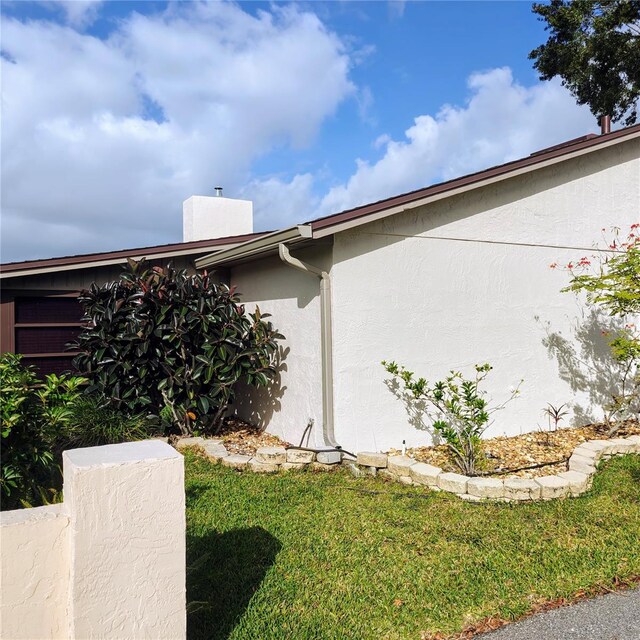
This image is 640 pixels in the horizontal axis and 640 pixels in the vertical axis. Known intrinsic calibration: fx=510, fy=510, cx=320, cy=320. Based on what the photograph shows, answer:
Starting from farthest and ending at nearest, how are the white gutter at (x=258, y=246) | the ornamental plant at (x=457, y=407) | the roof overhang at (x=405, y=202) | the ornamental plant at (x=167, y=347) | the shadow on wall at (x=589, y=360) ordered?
the shadow on wall at (x=589, y=360) < the ornamental plant at (x=167, y=347) < the ornamental plant at (x=457, y=407) < the roof overhang at (x=405, y=202) < the white gutter at (x=258, y=246)

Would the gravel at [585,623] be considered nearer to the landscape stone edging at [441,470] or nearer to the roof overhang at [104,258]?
the landscape stone edging at [441,470]

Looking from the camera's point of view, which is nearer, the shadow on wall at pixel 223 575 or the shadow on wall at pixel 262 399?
the shadow on wall at pixel 223 575

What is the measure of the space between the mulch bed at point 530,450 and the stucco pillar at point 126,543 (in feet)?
13.0

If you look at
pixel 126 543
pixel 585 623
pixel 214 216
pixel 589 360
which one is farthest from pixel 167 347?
pixel 589 360

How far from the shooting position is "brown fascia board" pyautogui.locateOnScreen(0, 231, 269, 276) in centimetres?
671

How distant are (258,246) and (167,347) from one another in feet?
6.08

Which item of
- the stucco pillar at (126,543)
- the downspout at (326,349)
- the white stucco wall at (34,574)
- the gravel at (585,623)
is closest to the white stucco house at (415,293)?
the downspout at (326,349)

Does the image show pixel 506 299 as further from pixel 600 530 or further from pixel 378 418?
pixel 600 530

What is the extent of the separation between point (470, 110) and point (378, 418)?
1374cm

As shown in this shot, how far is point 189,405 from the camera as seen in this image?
6754 millimetres

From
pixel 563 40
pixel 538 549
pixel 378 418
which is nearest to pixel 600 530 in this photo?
pixel 538 549

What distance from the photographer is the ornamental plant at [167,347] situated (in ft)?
21.5

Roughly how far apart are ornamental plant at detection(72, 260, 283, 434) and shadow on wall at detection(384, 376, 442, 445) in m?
1.69

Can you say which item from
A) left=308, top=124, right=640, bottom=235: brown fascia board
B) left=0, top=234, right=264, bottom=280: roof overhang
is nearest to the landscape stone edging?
left=308, top=124, right=640, bottom=235: brown fascia board
